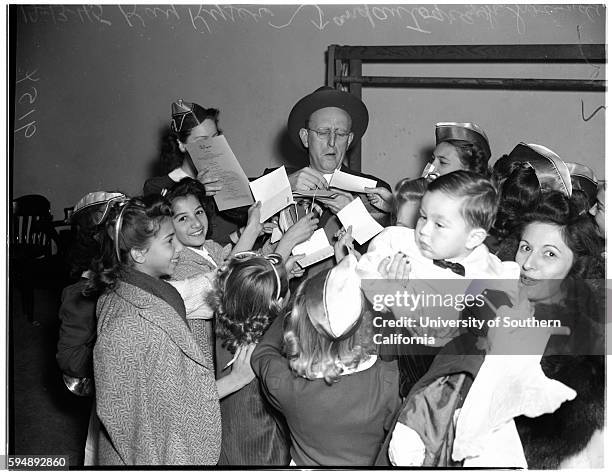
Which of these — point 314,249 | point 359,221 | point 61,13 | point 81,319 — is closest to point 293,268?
point 314,249

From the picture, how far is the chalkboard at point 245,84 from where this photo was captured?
61.2 inches

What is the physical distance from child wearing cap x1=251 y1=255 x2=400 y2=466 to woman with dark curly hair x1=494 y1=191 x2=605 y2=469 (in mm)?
289

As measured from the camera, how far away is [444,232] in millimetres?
1086

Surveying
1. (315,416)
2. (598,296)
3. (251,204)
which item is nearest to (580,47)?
(598,296)

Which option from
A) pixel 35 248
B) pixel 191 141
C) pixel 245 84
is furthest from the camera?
pixel 245 84

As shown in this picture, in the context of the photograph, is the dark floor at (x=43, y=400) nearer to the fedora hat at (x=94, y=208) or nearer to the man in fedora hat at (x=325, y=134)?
the fedora hat at (x=94, y=208)

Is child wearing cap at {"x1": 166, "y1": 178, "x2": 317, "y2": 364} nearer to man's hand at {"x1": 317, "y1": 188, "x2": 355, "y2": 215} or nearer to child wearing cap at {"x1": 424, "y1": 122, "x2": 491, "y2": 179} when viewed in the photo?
man's hand at {"x1": 317, "y1": 188, "x2": 355, "y2": 215}

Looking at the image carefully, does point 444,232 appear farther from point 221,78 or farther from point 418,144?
point 221,78

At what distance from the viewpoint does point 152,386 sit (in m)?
1.19

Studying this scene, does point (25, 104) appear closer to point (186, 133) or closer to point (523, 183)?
point (186, 133)

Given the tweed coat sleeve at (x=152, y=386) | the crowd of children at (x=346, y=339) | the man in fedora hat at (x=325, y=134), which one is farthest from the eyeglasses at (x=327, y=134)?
the tweed coat sleeve at (x=152, y=386)

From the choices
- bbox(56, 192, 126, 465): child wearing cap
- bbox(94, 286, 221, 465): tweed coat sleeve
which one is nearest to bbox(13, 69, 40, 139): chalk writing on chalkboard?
bbox(56, 192, 126, 465): child wearing cap

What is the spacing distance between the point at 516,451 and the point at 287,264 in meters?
0.61

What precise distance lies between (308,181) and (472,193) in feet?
1.91
